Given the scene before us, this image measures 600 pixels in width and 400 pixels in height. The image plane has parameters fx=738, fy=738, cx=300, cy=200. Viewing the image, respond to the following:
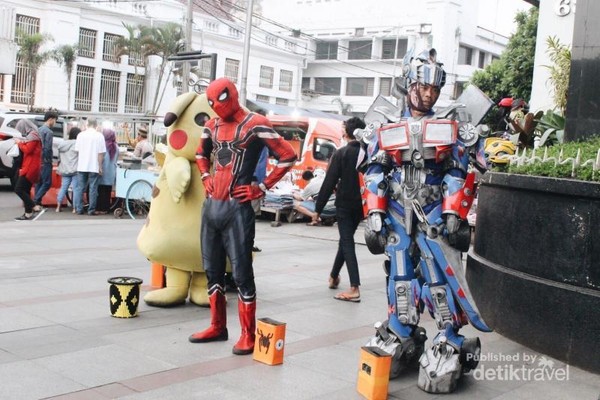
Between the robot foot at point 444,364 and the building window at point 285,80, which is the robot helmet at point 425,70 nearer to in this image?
the robot foot at point 444,364

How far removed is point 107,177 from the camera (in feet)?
48.4

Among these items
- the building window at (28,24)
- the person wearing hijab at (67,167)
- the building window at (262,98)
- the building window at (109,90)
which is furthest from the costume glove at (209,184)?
the building window at (262,98)

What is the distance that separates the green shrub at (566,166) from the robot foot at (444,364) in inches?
68.8

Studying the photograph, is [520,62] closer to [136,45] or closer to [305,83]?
[136,45]

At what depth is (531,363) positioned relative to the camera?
574 centimetres

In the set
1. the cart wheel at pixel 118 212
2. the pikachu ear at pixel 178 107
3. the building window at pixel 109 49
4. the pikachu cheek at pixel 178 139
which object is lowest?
the cart wheel at pixel 118 212

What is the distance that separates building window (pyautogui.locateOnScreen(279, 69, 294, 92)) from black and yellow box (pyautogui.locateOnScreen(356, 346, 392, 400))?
47.6m

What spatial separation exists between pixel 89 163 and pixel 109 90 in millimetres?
26975

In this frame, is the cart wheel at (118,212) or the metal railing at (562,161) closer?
the metal railing at (562,161)

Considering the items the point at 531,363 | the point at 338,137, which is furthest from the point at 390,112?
the point at 338,137

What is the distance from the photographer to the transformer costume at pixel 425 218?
4977mm

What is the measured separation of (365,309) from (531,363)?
2.14m

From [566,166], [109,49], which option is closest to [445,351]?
[566,166]

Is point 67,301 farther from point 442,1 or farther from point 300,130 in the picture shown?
point 442,1
